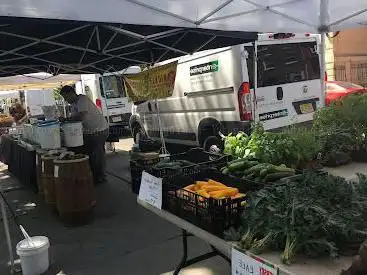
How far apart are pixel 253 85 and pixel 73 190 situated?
331cm

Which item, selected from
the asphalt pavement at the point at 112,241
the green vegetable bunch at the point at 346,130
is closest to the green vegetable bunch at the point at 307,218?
the green vegetable bunch at the point at 346,130

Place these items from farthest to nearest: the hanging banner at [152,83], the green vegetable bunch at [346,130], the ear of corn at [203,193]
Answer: the hanging banner at [152,83] → the green vegetable bunch at [346,130] → the ear of corn at [203,193]

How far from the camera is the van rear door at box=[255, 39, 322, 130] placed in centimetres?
671

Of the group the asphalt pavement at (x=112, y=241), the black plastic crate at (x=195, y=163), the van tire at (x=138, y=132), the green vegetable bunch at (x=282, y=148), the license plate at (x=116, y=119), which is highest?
the license plate at (x=116, y=119)

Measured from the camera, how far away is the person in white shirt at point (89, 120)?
6777 mm

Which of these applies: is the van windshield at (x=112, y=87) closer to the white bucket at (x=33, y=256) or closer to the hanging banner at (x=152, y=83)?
the hanging banner at (x=152, y=83)

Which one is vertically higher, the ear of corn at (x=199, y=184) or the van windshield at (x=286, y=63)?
the van windshield at (x=286, y=63)

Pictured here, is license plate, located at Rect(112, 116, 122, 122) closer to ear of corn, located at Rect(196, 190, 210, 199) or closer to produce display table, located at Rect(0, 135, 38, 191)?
produce display table, located at Rect(0, 135, 38, 191)

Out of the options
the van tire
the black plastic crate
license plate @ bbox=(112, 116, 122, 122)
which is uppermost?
license plate @ bbox=(112, 116, 122, 122)

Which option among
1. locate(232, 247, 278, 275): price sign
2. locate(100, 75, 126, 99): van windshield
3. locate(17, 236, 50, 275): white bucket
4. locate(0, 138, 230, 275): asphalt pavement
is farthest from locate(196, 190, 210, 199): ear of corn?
locate(100, 75, 126, 99): van windshield

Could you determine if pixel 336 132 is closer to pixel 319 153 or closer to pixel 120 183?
pixel 319 153

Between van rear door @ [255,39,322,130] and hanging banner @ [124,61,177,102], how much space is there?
60.5 inches

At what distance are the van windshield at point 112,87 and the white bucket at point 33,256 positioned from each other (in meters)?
10.2

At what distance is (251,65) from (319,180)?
187 inches
